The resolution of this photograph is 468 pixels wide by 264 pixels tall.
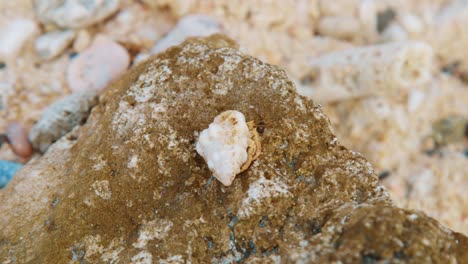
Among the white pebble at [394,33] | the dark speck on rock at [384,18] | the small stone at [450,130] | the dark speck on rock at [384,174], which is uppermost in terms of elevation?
the dark speck on rock at [384,18]

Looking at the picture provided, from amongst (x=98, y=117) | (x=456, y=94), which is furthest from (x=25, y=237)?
(x=456, y=94)

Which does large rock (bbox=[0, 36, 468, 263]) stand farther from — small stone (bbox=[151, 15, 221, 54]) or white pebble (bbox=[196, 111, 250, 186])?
small stone (bbox=[151, 15, 221, 54])

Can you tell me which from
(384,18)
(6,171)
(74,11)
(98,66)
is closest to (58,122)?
(6,171)

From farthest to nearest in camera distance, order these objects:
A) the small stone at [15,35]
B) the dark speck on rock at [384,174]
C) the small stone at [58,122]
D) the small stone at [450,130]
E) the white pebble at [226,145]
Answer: the small stone at [450,130] < the dark speck on rock at [384,174] < the small stone at [15,35] < the small stone at [58,122] < the white pebble at [226,145]

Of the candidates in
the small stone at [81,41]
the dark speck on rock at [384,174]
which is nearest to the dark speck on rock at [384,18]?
the dark speck on rock at [384,174]

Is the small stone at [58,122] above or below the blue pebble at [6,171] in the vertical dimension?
above

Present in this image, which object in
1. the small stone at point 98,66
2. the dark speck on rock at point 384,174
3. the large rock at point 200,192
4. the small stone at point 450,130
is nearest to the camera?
the large rock at point 200,192

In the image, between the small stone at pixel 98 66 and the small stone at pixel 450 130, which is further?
the small stone at pixel 450 130

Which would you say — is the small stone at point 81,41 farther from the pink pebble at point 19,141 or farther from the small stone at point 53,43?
the pink pebble at point 19,141
